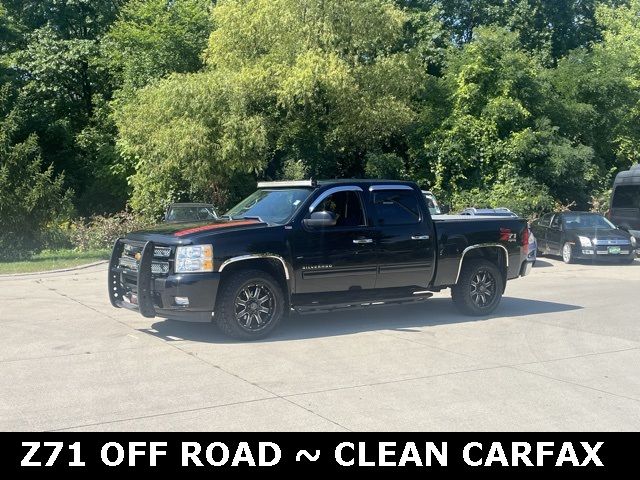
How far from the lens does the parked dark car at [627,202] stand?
2659 centimetres

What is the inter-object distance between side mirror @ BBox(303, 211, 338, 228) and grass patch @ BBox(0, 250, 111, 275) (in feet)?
31.4

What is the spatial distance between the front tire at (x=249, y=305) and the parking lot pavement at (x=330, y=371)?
0.73 feet

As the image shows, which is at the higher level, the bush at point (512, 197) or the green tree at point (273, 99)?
the green tree at point (273, 99)

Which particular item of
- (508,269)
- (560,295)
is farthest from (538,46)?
(508,269)

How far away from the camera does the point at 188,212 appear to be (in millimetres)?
20391

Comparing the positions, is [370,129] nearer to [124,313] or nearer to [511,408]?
[124,313]

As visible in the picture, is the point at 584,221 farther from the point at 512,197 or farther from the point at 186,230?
the point at 186,230

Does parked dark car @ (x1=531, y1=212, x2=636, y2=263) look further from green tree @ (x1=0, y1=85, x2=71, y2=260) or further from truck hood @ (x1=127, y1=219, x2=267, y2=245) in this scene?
truck hood @ (x1=127, y1=219, x2=267, y2=245)

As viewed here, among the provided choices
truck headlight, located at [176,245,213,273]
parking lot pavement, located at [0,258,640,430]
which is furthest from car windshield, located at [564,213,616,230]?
truck headlight, located at [176,245,213,273]

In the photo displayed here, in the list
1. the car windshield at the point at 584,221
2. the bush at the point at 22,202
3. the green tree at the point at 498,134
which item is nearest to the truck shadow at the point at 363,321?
the car windshield at the point at 584,221

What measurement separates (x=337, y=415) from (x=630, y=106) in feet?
108

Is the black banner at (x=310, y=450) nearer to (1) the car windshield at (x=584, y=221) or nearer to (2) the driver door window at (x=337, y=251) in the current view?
(2) the driver door window at (x=337, y=251)

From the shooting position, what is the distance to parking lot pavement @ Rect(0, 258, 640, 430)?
667 centimetres

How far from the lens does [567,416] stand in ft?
22.3
